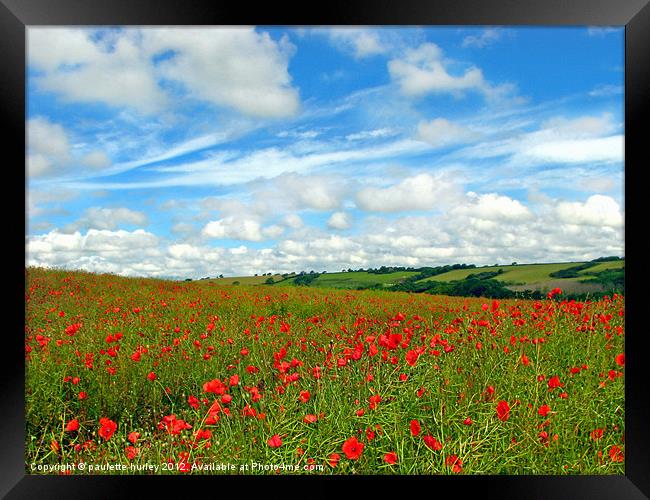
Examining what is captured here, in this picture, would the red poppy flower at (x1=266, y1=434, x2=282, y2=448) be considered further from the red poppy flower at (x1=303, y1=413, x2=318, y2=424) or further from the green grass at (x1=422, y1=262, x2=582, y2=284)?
the green grass at (x1=422, y1=262, x2=582, y2=284)

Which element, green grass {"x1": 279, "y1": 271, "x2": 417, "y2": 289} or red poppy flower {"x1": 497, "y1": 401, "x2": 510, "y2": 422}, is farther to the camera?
green grass {"x1": 279, "y1": 271, "x2": 417, "y2": 289}

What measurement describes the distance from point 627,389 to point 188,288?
3774mm

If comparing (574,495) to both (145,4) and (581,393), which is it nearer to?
(581,393)

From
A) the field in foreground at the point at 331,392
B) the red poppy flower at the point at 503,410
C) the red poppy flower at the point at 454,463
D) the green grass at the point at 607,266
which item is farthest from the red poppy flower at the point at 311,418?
the green grass at the point at 607,266

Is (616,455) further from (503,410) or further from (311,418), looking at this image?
(311,418)

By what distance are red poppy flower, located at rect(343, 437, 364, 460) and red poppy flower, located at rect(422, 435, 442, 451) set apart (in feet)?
1.01

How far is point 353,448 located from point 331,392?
0.43 meters

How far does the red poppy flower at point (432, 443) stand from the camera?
6.72 feet

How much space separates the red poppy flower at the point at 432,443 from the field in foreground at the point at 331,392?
15 millimetres

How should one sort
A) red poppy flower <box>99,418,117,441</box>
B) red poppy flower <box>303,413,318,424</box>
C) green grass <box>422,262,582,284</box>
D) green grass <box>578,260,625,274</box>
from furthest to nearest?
green grass <box>422,262,582,284</box> < green grass <box>578,260,625,274</box> < red poppy flower <box>99,418,117,441</box> < red poppy flower <box>303,413,318,424</box>

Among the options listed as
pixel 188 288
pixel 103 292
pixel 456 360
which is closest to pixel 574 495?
pixel 456 360

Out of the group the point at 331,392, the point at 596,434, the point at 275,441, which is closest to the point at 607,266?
the point at 596,434

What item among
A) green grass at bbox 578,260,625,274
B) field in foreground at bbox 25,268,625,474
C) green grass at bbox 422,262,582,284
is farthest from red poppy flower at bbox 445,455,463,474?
green grass at bbox 578,260,625,274

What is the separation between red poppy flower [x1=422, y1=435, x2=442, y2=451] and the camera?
80.7 inches
